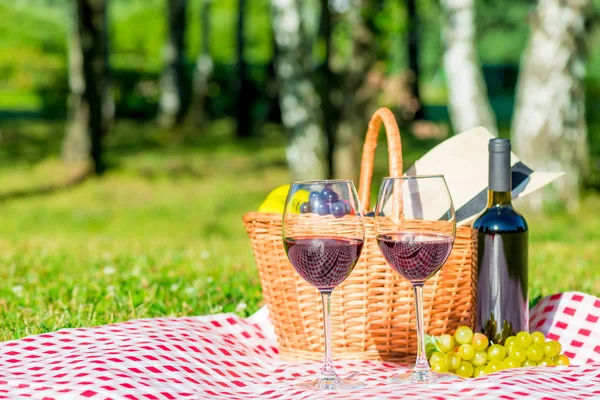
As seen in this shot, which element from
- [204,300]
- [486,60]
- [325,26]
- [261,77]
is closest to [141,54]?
[261,77]

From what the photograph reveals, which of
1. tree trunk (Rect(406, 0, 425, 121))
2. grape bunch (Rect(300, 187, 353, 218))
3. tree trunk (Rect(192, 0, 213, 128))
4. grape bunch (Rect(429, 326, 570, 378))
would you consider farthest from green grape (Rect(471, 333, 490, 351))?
tree trunk (Rect(192, 0, 213, 128))

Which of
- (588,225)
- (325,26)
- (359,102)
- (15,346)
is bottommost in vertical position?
(588,225)

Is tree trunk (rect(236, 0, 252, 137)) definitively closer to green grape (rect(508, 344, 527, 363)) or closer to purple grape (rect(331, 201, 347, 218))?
green grape (rect(508, 344, 527, 363))

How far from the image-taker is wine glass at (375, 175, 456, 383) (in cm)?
257

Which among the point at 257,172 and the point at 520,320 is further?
the point at 257,172

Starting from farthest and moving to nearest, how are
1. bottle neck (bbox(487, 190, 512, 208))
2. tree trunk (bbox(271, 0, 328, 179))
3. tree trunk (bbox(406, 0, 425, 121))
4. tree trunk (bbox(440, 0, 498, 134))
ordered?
tree trunk (bbox(406, 0, 425, 121)), tree trunk (bbox(440, 0, 498, 134)), tree trunk (bbox(271, 0, 328, 179)), bottle neck (bbox(487, 190, 512, 208))

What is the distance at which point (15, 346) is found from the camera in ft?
10.1

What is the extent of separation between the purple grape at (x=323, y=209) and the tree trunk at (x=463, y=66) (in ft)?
25.9

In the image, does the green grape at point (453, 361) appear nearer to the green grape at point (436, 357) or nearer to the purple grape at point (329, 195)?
the green grape at point (436, 357)

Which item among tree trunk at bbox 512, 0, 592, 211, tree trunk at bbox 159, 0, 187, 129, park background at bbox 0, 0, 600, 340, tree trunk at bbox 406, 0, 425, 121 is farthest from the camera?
tree trunk at bbox 406, 0, 425, 121

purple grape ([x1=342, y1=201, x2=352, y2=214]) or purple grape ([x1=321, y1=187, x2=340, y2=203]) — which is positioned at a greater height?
purple grape ([x1=321, y1=187, x2=340, y2=203])

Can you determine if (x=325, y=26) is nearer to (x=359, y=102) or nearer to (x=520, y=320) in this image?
(x=359, y=102)

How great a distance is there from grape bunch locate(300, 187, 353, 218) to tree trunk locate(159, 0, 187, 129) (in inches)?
673

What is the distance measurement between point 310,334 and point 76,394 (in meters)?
1.11
